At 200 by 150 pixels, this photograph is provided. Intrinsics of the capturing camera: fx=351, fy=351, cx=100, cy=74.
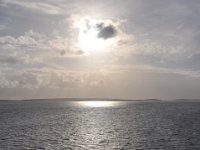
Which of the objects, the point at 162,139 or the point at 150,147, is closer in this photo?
the point at 150,147

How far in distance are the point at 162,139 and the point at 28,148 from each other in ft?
98.0

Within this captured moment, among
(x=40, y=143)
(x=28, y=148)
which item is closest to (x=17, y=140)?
(x=40, y=143)

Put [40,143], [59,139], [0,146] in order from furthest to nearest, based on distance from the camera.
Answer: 1. [59,139]
2. [40,143]
3. [0,146]

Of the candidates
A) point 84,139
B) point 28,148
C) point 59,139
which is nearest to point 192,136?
point 84,139

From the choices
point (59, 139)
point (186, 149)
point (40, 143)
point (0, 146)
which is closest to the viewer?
point (186, 149)

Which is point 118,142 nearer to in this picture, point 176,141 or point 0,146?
point 176,141

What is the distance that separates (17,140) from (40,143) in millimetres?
7563

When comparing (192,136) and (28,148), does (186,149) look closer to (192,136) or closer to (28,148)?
(192,136)

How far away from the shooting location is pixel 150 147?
2682 inches

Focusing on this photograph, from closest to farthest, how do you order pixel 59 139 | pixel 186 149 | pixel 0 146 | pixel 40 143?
pixel 186 149
pixel 0 146
pixel 40 143
pixel 59 139

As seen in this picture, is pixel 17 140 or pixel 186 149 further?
pixel 17 140

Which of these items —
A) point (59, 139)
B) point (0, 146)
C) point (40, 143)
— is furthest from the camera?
point (59, 139)

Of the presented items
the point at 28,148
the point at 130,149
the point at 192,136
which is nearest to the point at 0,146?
the point at 28,148

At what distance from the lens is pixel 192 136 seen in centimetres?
8444
